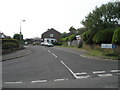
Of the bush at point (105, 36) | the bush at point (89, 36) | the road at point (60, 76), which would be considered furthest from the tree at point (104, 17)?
the road at point (60, 76)

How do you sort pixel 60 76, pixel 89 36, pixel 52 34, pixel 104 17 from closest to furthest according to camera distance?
pixel 60 76, pixel 104 17, pixel 89 36, pixel 52 34

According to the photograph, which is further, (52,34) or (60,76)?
(52,34)

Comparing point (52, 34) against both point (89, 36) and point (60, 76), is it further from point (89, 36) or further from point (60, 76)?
point (60, 76)

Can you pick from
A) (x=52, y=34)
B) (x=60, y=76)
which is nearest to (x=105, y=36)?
(x=60, y=76)

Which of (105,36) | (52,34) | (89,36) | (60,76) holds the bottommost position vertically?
(60,76)

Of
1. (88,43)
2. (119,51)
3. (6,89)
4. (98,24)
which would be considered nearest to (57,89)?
(6,89)

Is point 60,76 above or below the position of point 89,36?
below

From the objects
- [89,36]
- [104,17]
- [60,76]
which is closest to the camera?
[60,76]

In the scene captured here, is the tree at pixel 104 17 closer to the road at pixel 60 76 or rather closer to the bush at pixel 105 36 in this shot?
the bush at pixel 105 36

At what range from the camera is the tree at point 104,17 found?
2891 centimetres

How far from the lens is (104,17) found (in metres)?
29.9

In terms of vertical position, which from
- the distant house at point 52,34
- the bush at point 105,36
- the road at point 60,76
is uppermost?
the distant house at point 52,34

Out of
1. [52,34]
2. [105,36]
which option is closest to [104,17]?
[105,36]

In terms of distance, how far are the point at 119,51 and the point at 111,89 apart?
17.1 meters
